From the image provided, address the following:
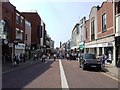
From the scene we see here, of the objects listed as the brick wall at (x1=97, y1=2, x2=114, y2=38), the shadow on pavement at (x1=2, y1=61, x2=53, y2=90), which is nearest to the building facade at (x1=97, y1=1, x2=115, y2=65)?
the brick wall at (x1=97, y1=2, x2=114, y2=38)

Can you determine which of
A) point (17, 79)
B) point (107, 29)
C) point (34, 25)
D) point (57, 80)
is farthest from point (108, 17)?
point (34, 25)

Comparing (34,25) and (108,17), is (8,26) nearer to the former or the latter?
(108,17)

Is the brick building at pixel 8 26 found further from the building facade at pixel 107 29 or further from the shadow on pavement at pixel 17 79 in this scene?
the shadow on pavement at pixel 17 79

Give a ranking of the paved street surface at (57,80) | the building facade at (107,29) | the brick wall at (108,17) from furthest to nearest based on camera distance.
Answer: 1. the brick wall at (108,17)
2. the building facade at (107,29)
3. the paved street surface at (57,80)

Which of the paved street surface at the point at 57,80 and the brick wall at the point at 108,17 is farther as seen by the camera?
the brick wall at the point at 108,17

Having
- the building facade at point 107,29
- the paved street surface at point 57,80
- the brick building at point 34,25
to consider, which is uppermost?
the brick building at point 34,25

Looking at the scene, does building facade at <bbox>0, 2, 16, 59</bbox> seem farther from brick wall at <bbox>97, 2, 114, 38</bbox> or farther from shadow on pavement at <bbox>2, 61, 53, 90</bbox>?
shadow on pavement at <bbox>2, 61, 53, 90</bbox>

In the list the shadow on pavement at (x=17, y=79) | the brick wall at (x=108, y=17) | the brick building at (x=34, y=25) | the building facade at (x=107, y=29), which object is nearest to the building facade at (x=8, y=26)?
the building facade at (x=107, y=29)

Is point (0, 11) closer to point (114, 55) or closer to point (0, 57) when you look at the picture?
point (0, 57)

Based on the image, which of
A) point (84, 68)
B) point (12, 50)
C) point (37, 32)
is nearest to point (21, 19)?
point (12, 50)

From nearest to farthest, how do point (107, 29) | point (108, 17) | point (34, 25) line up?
point (108, 17) → point (107, 29) → point (34, 25)

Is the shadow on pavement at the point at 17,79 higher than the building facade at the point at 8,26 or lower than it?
lower

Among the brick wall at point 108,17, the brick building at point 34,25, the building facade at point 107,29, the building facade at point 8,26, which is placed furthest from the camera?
the brick building at point 34,25

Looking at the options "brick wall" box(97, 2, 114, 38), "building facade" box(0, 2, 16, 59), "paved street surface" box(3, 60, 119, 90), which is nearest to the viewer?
"paved street surface" box(3, 60, 119, 90)
